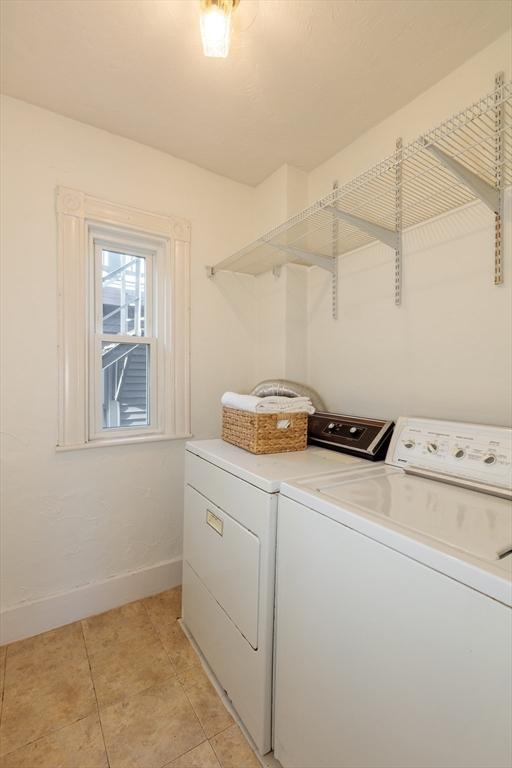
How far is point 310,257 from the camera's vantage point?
198 cm

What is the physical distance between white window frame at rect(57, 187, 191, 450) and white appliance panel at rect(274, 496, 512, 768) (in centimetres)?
122

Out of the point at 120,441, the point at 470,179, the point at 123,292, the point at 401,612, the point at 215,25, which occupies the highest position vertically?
the point at 215,25

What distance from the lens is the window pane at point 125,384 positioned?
2.01 metres

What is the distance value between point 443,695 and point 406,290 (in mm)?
1449

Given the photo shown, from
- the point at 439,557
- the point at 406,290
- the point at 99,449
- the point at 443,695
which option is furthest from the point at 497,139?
the point at 99,449

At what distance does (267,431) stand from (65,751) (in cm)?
129

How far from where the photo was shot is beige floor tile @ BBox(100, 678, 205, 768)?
117 cm

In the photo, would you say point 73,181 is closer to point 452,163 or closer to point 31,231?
point 31,231

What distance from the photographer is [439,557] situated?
69 cm

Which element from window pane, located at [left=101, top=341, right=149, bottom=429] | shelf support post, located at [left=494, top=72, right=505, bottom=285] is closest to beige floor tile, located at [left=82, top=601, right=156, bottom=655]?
window pane, located at [left=101, top=341, right=149, bottom=429]

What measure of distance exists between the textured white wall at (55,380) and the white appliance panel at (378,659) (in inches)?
45.4

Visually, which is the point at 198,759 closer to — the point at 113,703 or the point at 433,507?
the point at 113,703

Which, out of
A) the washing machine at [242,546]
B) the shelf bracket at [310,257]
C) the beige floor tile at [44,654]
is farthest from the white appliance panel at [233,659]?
the shelf bracket at [310,257]

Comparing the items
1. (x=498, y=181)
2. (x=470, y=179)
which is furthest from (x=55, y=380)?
(x=498, y=181)
